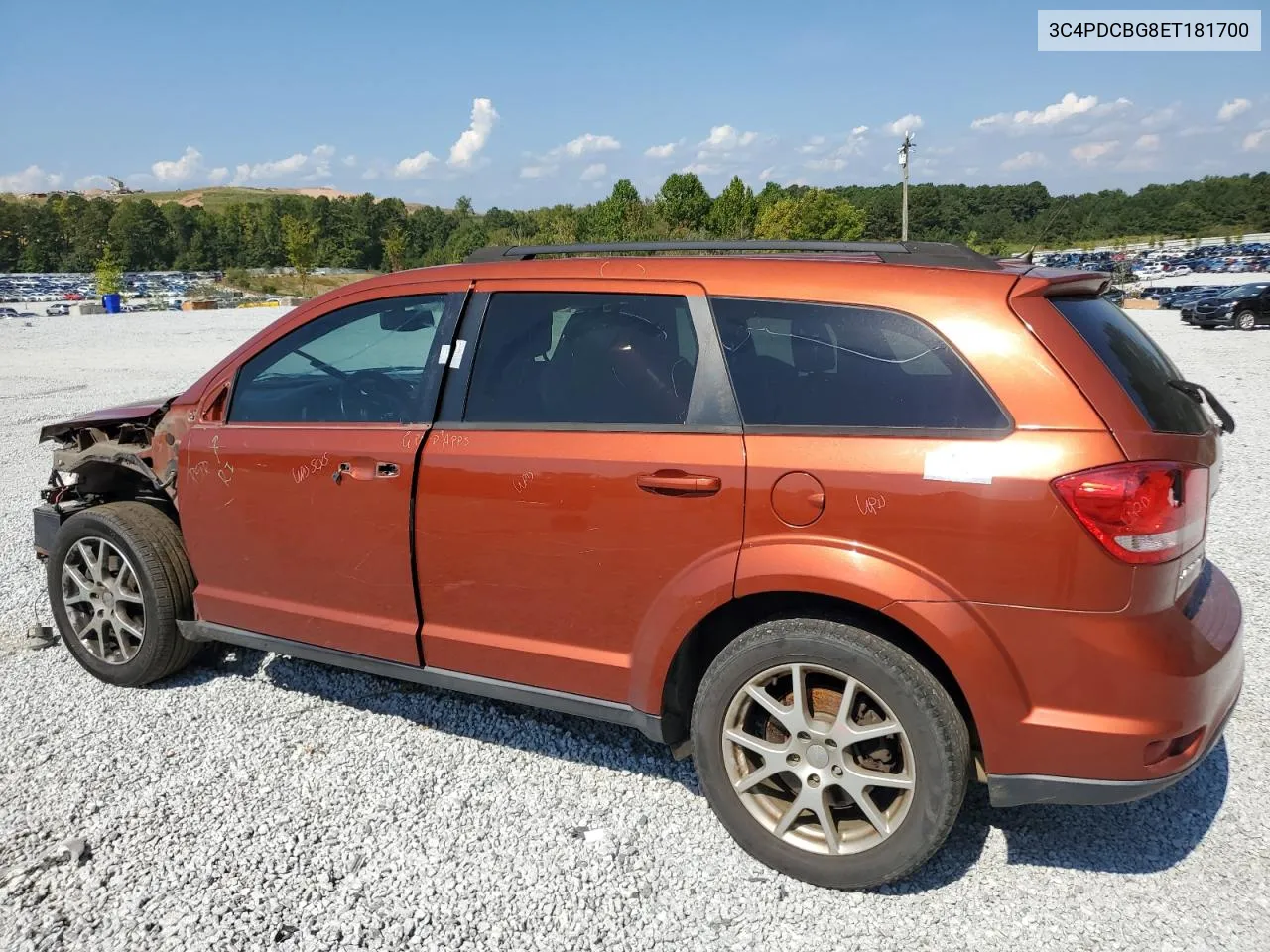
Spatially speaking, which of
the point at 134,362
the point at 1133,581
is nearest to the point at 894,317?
the point at 1133,581

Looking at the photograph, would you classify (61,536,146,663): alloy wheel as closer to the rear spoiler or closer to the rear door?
the rear door

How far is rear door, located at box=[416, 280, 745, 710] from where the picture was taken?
8.87 feet

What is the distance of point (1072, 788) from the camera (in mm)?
2387

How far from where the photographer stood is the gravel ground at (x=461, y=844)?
252cm

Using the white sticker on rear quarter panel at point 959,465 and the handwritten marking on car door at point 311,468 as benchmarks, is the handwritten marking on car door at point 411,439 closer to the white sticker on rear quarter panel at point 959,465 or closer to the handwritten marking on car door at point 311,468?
the handwritten marking on car door at point 311,468

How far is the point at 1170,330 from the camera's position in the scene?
83.1 ft

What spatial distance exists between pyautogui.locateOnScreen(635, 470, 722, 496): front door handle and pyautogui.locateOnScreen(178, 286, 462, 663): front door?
36.7 inches

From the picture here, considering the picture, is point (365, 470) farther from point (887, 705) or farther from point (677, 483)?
point (887, 705)

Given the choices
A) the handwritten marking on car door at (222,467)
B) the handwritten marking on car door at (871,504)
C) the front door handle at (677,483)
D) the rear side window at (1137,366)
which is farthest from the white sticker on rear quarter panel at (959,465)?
the handwritten marking on car door at (222,467)

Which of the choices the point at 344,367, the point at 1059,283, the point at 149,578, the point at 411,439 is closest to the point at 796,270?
the point at 1059,283

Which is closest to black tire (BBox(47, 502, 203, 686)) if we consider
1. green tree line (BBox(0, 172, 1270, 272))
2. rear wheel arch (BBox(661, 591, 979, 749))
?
rear wheel arch (BBox(661, 591, 979, 749))

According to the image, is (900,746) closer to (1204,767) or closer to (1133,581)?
(1133,581)

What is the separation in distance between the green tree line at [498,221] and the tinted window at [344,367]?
50.8m

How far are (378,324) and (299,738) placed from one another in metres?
1.74
